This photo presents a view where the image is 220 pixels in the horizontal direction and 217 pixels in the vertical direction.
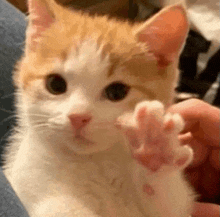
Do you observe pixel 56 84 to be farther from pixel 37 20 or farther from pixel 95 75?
pixel 37 20

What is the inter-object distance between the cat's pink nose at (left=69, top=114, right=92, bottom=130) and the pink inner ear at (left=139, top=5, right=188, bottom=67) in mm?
242

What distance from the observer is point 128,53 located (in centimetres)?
70

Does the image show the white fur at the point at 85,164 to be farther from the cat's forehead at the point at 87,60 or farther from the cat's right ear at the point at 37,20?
the cat's right ear at the point at 37,20

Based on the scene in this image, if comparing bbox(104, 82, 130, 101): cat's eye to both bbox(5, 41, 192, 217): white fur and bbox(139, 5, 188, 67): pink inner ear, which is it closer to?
bbox(5, 41, 192, 217): white fur

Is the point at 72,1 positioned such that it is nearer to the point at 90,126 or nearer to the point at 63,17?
the point at 63,17

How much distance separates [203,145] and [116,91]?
45cm

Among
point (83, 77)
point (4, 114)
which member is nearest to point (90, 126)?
point (83, 77)

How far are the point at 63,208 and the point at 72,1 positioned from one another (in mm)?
1672

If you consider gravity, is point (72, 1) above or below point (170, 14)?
below

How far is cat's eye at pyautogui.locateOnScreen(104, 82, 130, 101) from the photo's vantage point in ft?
2.19

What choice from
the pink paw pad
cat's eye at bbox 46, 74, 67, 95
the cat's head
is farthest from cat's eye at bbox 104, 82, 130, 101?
the pink paw pad

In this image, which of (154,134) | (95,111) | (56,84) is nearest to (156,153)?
(154,134)

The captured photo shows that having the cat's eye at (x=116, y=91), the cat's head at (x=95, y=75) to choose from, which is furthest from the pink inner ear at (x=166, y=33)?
the cat's eye at (x=116, y=91)

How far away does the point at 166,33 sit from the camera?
0.70 meters
